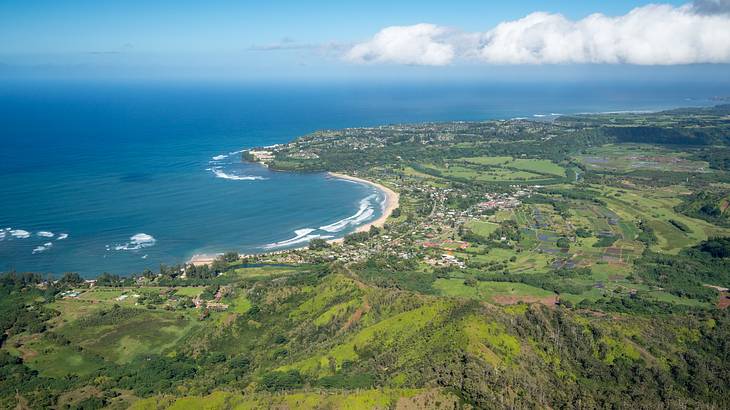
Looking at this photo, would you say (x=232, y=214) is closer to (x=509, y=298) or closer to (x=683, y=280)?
(x=509, y=298)

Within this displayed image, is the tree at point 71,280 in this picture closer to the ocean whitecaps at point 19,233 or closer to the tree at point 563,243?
the ocean whitecaps at point 19,233

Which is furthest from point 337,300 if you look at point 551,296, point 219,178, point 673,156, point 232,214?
point 673,156

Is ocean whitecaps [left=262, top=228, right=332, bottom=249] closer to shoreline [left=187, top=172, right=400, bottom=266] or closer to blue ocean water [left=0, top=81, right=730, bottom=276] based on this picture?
blue ocean water [left=0, top=81, right=730, bottom=276]

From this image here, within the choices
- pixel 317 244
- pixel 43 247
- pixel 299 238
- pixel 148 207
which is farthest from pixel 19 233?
pixel 317 244

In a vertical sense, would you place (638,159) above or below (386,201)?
above

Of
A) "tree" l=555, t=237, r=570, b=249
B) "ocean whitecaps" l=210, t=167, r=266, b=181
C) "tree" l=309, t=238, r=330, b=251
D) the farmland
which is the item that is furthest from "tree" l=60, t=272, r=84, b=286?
"tree" l=555, t=237, r=570, b=249

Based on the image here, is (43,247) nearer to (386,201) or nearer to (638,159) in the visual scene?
(386,201)
